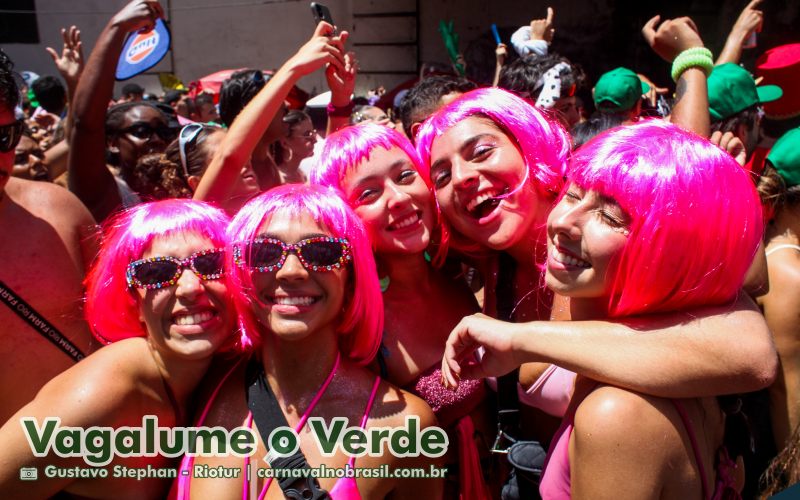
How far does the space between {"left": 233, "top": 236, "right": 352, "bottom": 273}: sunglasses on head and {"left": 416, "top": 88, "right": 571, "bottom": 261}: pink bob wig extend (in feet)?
2.15

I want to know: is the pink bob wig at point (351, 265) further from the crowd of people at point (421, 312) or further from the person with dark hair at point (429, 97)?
the person with dark hair at point (429, 97)

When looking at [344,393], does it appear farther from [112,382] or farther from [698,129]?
[698,129]

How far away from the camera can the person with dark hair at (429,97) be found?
350 cm

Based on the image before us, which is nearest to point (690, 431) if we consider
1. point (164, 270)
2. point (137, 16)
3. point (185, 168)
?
point (164, 270)

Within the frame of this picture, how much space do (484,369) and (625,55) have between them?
11028 mm

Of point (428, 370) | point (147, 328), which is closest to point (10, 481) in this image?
point (147, 328)

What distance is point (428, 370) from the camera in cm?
234

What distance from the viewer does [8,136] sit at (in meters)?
2.25

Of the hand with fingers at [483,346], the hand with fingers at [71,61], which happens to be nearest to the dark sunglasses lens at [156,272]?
the hand with fingers at [483,346]

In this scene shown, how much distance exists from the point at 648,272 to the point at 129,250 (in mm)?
1551

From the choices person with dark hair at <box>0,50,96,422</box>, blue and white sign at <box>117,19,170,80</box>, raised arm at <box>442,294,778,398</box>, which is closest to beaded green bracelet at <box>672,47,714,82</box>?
raised arm at <box>442,294,778,398</box>

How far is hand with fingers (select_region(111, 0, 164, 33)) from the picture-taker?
10.8 feet

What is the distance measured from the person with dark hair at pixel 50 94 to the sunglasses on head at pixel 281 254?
743 cm

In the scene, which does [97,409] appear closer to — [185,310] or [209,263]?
[185,310]
